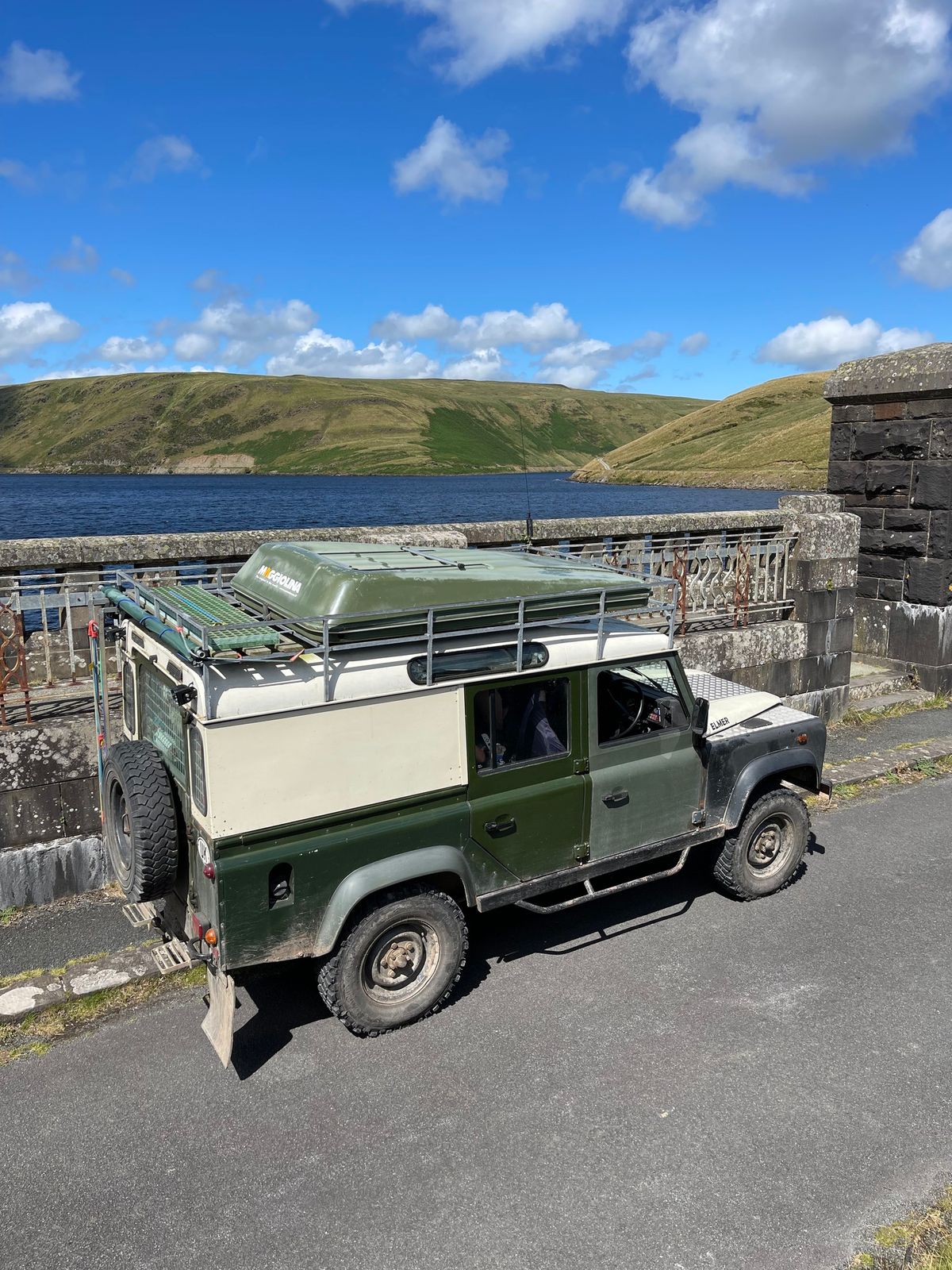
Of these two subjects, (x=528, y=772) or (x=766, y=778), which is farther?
(x=766, y=778)

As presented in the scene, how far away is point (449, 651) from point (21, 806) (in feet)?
11.6

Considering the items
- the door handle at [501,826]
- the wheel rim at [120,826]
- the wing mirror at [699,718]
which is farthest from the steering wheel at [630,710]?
the wheel rim at [120,826]

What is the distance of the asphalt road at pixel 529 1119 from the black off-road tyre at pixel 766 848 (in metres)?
0.52

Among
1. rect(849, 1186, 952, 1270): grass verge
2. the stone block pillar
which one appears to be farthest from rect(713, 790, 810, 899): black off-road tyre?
the stone block pillar

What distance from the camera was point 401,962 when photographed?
4801 millimetres

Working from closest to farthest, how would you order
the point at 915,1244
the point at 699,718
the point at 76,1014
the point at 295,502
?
the point at 915,1244 → the point at 76,1014 → the point at 699,718 → the point at 295,502

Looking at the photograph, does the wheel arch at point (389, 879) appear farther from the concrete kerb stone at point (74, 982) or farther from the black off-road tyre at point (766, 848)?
the black off-road tyre at point (766, 848)

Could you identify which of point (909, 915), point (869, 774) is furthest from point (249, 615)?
point (869, 774)

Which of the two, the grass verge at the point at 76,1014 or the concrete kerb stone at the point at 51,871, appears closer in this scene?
the grass verge at the point at 76,1014

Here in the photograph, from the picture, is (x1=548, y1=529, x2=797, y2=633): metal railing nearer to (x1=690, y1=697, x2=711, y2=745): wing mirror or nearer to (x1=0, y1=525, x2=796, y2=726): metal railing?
(x1=0, y1=525, x2=796, y2=726): metal railing

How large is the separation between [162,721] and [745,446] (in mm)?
145854

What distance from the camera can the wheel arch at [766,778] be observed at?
5.90 metres

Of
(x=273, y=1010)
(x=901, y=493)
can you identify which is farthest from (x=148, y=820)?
(x=901, y=493)

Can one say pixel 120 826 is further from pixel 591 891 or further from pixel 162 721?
pixel 591 891
